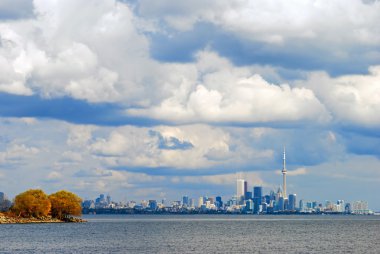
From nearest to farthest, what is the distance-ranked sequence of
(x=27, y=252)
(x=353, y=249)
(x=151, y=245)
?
(x=27, y=252) → (x=353, y=249) → (x=151, y=245)

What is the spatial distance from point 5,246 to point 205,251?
35.5 m

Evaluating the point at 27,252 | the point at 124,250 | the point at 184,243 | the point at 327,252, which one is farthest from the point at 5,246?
the point at 327,252

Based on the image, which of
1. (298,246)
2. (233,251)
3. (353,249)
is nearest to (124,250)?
(233,251)

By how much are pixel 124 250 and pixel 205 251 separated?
13.9 metres

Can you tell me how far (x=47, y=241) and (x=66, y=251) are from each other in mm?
23428

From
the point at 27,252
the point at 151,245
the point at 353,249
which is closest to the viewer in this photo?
the point at 27,252

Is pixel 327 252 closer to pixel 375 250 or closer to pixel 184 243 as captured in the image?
pixel 375 250

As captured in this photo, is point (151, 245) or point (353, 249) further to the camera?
point (151, 245)

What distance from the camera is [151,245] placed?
128625 millimetres

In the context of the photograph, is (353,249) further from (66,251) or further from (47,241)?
(47,241)

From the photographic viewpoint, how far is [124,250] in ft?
378

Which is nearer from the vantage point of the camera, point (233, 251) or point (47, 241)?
point (233, 251)

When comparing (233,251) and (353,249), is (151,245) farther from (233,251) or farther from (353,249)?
(353,249)

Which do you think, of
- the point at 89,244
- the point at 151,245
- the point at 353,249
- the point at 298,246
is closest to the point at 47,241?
the point at 89,244
